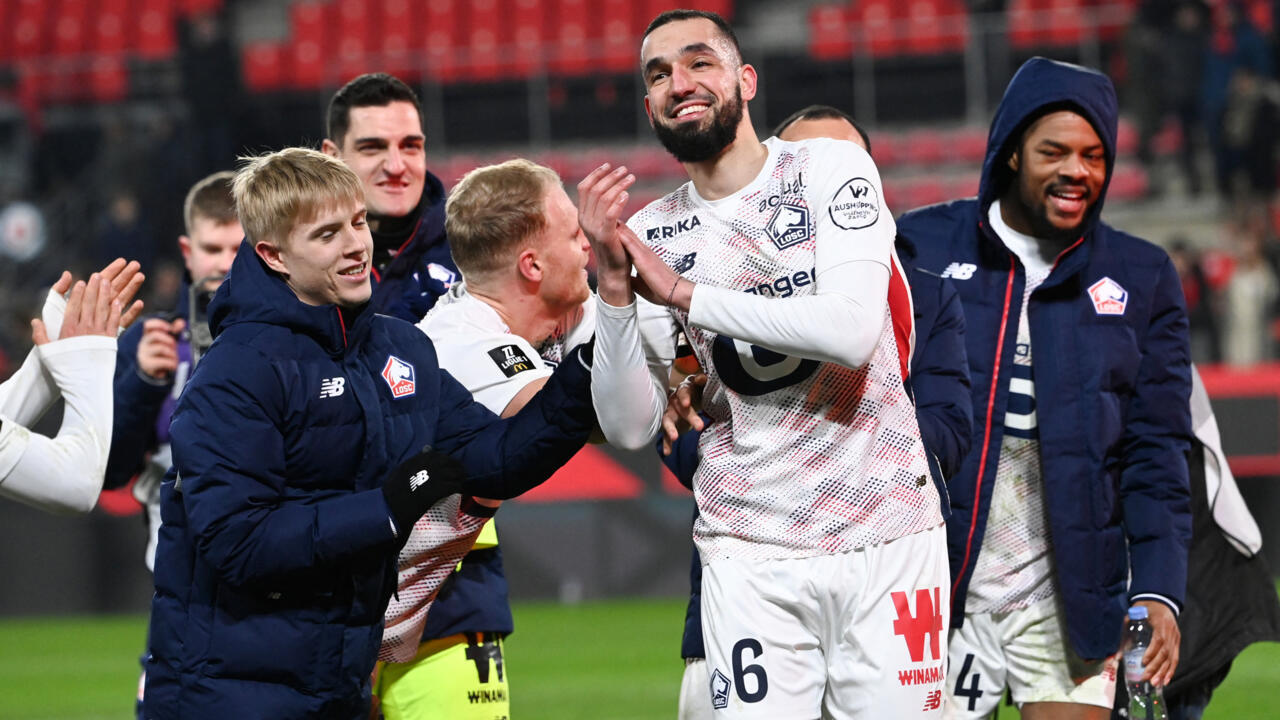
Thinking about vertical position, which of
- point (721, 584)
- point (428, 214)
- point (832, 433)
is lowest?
point (721, 584)

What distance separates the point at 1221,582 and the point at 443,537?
2.52 meters

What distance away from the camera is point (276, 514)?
3482 mm

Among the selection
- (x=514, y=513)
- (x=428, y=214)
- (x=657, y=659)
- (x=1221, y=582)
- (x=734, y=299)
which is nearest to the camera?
(x=734, y=299)

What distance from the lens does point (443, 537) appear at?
169 inches

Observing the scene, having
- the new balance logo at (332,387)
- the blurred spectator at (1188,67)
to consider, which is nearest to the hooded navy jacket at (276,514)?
the new balance logo at (332,387)

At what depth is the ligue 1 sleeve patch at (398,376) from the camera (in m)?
3.80

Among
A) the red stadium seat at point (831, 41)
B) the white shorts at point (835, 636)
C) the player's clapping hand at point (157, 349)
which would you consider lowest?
the white shorts at point (835, 636)

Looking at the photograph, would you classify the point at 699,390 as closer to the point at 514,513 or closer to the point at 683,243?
the point at 683,243

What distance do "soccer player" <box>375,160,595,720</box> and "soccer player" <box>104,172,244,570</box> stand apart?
3.91 ft

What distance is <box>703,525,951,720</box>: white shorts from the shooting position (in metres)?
3.87

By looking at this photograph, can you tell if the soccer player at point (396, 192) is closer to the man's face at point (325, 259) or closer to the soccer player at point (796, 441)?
the soccer player at point (796, 441)

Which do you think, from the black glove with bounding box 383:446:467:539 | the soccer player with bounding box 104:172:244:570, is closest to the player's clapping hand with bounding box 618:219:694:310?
the black glove with bounding box 383:446:467:539

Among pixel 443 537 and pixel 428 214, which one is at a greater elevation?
pixel 428 214

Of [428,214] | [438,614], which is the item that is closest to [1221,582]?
[438,614]
